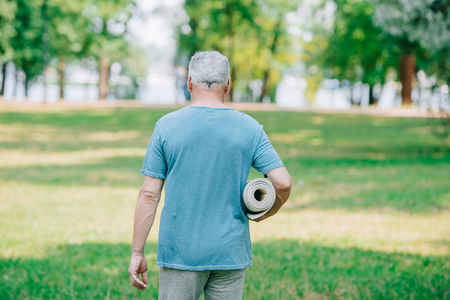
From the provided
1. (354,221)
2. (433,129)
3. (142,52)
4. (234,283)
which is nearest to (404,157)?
(433,129)

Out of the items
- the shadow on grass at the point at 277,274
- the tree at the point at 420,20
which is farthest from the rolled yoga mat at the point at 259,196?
the tree at the point at 420,20

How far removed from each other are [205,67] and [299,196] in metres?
7.78

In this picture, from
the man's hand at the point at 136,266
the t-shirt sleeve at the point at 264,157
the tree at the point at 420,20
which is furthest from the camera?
the tree at the point at 420,20

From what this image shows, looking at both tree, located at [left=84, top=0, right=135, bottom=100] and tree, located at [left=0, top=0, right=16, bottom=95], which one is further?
tree, located at [left=84, top=0, right=135, bottom=100]

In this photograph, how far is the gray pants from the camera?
271cm

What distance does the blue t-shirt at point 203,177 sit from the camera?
8.61ft

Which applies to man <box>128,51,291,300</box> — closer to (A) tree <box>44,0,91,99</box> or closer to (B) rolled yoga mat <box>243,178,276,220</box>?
(B) rolled yoga mat <box>243,178,276,220</box>

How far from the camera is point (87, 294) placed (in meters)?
5.01

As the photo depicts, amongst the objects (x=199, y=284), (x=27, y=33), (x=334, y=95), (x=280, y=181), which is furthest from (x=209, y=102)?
(x=334, y=95)

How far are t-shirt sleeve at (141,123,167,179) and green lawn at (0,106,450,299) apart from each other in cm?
264

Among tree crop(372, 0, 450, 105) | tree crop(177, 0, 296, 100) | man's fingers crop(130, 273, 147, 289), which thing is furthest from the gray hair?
tree crop(177, 0, 296, 100)

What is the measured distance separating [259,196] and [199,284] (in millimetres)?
552

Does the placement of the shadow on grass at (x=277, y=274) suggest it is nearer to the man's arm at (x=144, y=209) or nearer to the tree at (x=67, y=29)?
the man's arm at (x=144, y=209)

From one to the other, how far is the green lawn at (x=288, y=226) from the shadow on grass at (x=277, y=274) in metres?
0.01
